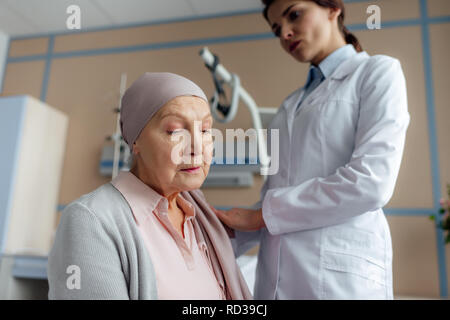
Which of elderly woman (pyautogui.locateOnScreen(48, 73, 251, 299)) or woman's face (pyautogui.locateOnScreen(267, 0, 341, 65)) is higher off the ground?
woman's face (pyautogui.locateOnScreen(267, 0, 341, 65))

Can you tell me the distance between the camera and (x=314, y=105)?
64cm

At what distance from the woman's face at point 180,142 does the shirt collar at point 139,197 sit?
55mm

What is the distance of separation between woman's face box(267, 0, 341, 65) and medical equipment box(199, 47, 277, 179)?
0.14 metres

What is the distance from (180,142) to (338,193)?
10.1 inches

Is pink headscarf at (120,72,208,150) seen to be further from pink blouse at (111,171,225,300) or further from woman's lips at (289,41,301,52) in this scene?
woman's lips at (289,41,301,52)

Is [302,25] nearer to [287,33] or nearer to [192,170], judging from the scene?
[287,33]

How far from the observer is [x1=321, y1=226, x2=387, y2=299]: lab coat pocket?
0.54m

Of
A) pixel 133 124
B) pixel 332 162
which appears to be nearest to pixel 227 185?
pixel 332 162

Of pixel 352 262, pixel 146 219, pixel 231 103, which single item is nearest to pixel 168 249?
pixel 146 219

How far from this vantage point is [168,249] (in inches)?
17.8

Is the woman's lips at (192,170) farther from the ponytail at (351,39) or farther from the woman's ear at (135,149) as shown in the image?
the ponytail at (351,39)

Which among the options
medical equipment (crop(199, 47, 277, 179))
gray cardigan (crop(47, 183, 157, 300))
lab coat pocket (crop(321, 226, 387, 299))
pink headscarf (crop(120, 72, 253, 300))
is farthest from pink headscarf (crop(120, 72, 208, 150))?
lab coat pocket (crop(321, 226, 387, 299))

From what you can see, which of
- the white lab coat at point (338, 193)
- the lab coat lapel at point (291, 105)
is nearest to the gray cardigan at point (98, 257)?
the white lab coat at point (338, 193)

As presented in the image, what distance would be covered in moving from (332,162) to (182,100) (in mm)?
294
